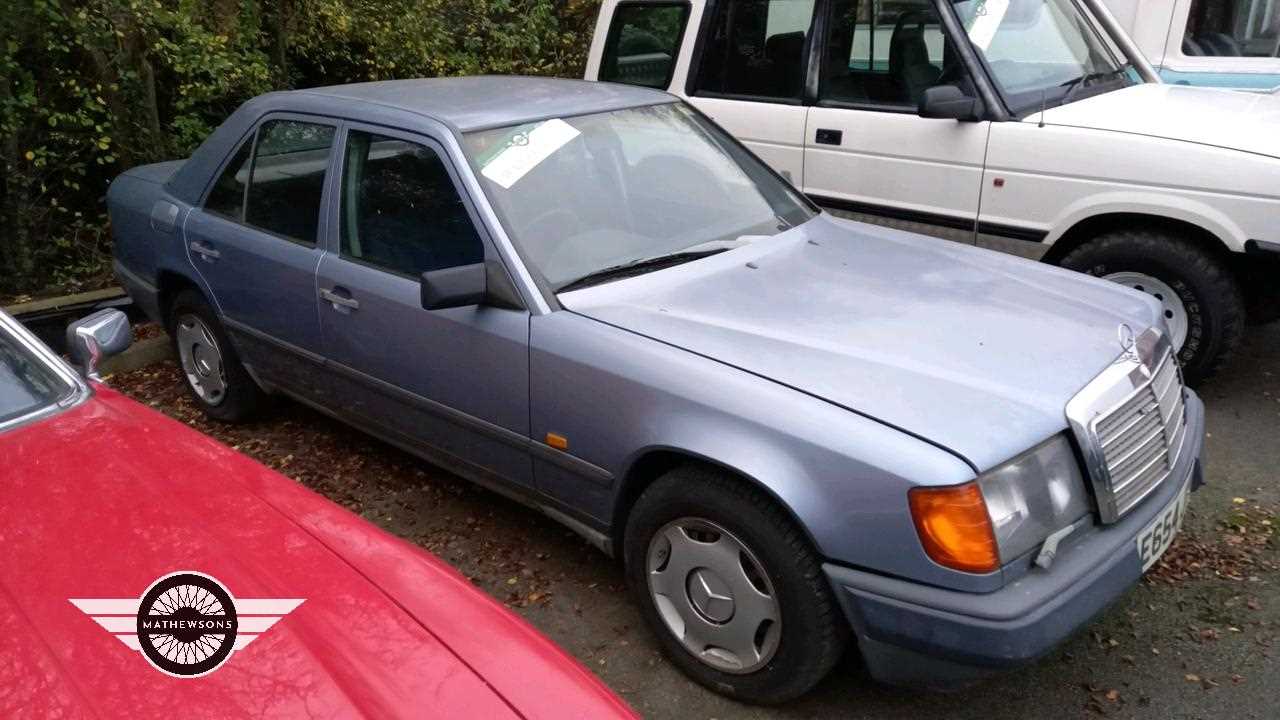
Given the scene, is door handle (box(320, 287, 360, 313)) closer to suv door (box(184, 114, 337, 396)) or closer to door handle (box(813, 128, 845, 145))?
suv door (box(184, 114, 337, 396))

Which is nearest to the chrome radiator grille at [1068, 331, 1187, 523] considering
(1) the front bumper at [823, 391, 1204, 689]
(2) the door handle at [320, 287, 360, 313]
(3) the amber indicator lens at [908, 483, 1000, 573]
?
(1) the front bumper at [823, 391, 1204, 689]

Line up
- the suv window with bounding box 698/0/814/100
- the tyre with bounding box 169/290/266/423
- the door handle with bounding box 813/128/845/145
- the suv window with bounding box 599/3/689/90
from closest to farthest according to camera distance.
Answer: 1. the tyre with bounding box 169/290/266/423
2. the door handle with bounding box 813/128/845/145
3. the suv window with bounding box 698/0/814/100
4. the suv window with bounding box 599/3/689/90

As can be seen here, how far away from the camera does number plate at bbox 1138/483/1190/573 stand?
107 inches

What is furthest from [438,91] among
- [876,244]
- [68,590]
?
[68,590]

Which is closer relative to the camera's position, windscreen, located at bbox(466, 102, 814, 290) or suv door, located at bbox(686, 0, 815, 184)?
windscreen, located at bbox(466, 102, 814, 290)

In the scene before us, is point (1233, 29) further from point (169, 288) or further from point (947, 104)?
point (169, 288)

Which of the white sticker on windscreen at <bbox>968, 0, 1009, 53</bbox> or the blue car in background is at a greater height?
the white sticker on windscreen at <bbox>968, 0, 1009, 53</bbox>

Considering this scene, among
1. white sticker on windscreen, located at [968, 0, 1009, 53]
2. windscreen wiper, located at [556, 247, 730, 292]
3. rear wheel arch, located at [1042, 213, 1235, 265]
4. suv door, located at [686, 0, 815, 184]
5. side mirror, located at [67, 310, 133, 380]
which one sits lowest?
rear wheel arch, located at [1042, 213, 1235, 265]

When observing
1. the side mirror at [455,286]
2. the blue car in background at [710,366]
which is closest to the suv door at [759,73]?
the blue car in background at [710,366]

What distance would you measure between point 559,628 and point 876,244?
5.68ft

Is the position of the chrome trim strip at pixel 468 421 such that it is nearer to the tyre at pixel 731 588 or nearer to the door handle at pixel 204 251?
the tyre at pixel 731 588

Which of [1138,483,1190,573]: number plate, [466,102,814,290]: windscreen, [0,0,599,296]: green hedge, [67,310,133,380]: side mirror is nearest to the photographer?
[1138,483,1190,573]: number plate

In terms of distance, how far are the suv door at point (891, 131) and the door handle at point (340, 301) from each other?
263 cm

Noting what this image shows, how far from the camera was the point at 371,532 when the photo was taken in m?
2.27
